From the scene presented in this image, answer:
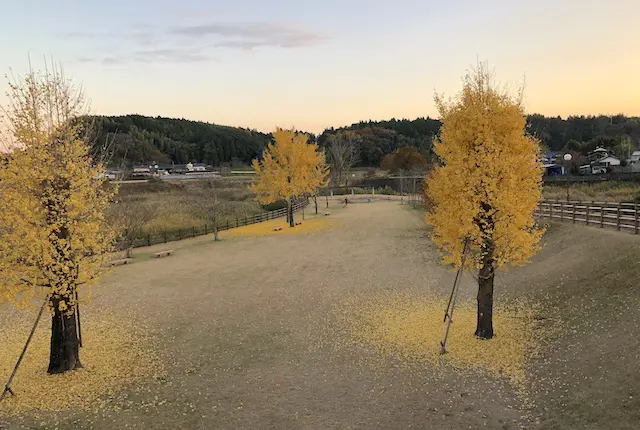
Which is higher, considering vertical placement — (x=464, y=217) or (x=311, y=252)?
(x=464, y=217)

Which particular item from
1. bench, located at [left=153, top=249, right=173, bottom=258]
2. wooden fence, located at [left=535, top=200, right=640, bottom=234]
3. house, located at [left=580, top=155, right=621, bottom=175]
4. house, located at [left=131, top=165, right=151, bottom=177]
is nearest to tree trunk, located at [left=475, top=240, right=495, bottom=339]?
wooden fence, located at [left=535, top=200, right=640, bottom=234]

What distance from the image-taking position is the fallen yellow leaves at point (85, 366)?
11180mm

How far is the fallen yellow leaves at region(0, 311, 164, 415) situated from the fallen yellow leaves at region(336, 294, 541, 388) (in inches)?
287

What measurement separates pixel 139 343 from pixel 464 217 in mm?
11953

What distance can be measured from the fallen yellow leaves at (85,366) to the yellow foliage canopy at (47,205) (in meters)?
2.07

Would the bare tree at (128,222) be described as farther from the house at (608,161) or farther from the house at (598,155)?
the house at (598,155)

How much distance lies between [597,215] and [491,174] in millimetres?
15250

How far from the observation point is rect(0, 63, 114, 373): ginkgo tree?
39.4 feet

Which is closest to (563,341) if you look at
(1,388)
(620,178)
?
(1,388)

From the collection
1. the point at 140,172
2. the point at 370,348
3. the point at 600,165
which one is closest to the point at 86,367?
the point at 370,348

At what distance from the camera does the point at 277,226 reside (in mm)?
47500

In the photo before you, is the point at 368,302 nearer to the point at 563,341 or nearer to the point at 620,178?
the point at 563,341

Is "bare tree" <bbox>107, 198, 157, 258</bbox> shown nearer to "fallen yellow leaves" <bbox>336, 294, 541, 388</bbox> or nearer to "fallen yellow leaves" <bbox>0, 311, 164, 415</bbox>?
"fallen yellow leaves" <bbox>0, 311, 164, 415</bbox>

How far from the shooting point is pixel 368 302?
1994 cm
